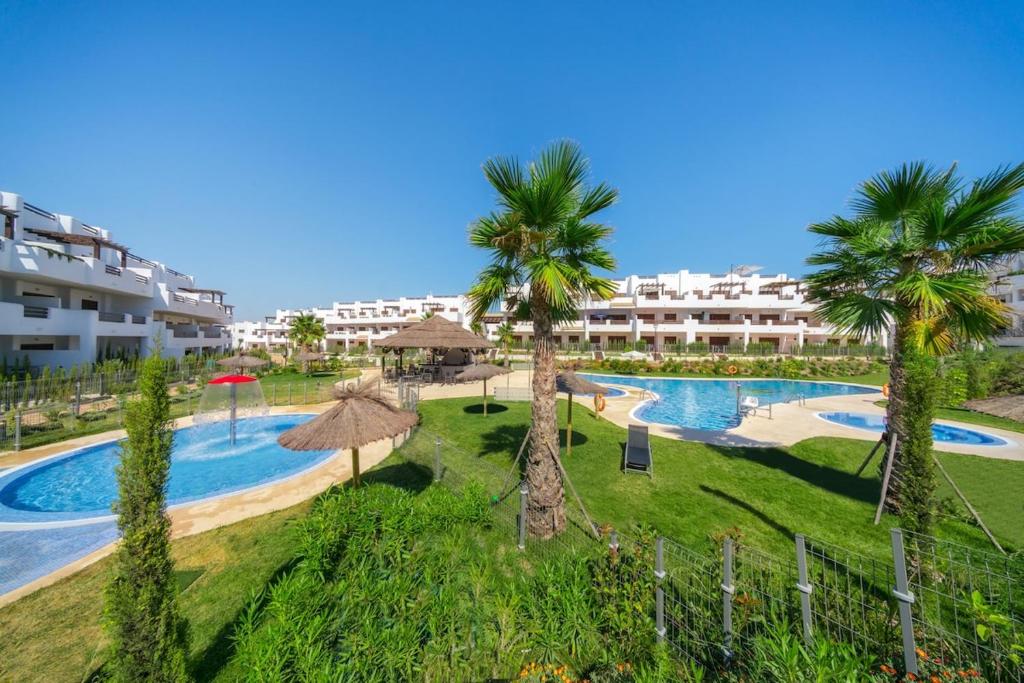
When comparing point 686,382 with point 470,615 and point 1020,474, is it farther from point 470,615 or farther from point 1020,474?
point 470,615

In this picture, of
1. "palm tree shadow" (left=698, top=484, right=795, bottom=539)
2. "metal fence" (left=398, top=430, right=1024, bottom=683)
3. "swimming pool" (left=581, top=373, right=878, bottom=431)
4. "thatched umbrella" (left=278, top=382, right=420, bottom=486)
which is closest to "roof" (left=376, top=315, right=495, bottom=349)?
"swimming pool" (left=581, top=373, right=878, bottom=431)

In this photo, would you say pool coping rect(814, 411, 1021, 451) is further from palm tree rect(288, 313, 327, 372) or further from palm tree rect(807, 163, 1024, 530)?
palm tree rect(288, 313, 327, 372)

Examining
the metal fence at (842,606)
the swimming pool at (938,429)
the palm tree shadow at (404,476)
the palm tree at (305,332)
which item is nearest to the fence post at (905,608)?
the metal fence at (842,606)

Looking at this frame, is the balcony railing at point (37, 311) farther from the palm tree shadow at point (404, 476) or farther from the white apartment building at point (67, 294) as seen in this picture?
the palm tree shadow at point (404, 476)

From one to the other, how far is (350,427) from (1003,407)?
41.4ft

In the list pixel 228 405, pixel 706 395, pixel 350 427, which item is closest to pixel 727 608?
pixel 350 427

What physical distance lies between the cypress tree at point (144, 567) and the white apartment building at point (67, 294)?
64.1 ft

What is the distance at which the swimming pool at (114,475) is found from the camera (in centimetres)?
873

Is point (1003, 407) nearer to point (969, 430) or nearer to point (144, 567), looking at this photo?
point (969, 430)

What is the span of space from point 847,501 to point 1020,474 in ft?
18.8

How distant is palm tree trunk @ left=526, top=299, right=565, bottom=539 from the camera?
6.48 meters

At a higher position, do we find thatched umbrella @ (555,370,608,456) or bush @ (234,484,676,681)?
thatched umbrella @ (555,370,608,456)

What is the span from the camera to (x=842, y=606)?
458cm

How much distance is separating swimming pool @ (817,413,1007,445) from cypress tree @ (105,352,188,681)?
18.2 meters
